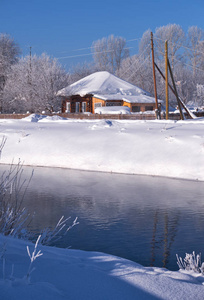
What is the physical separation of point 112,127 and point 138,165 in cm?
551

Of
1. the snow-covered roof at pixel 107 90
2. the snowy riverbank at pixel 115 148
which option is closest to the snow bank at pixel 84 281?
the snowy riverbank at pixel 115 148

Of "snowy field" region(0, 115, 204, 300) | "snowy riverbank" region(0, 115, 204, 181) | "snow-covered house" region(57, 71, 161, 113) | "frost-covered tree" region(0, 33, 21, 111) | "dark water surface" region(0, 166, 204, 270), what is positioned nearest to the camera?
"snowy field" region(0, 115, 204, 300)

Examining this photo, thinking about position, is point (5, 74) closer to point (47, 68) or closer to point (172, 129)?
point (47, 68)

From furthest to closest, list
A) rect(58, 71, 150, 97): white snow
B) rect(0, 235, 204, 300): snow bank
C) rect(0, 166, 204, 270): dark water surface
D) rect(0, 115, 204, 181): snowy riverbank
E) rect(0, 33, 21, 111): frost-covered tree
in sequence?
rect(0, 33, 21, 111): frost-covered tree
rect(58, 71, 150, 97): white snow
rect(0, 115, 204, 181): snowy riverbank
rect(0, 166, 204, 270): dark water surface
rect(0, 235, 204, 300): snow bank

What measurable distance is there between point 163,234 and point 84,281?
4617 mm

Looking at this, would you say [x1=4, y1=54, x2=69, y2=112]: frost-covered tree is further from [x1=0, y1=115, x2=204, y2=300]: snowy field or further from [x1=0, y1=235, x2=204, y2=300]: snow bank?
[x1=0, y1=235, x2=204, y2=300]: snow bank

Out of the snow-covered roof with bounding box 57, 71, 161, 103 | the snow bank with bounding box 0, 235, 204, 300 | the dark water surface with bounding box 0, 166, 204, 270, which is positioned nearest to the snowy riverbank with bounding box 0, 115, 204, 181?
the dark water surface with bounding box 0, 166, 204, 270

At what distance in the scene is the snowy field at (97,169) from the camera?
380cm

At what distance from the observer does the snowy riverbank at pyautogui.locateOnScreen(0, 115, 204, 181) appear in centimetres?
1593

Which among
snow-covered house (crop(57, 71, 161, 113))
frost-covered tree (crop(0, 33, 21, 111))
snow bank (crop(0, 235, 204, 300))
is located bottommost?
snow bank (crop(0, 235, 204, 300))

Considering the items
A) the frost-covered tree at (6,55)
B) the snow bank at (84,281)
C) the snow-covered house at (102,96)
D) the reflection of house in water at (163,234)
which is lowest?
the reflection of house in water at (163,234)

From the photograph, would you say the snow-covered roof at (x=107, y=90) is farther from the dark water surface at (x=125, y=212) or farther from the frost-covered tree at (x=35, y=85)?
the dark water surface at (x=125, y=212)

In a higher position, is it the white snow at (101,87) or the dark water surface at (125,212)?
the white snow at (101,87)

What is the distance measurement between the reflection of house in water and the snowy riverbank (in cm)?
543
